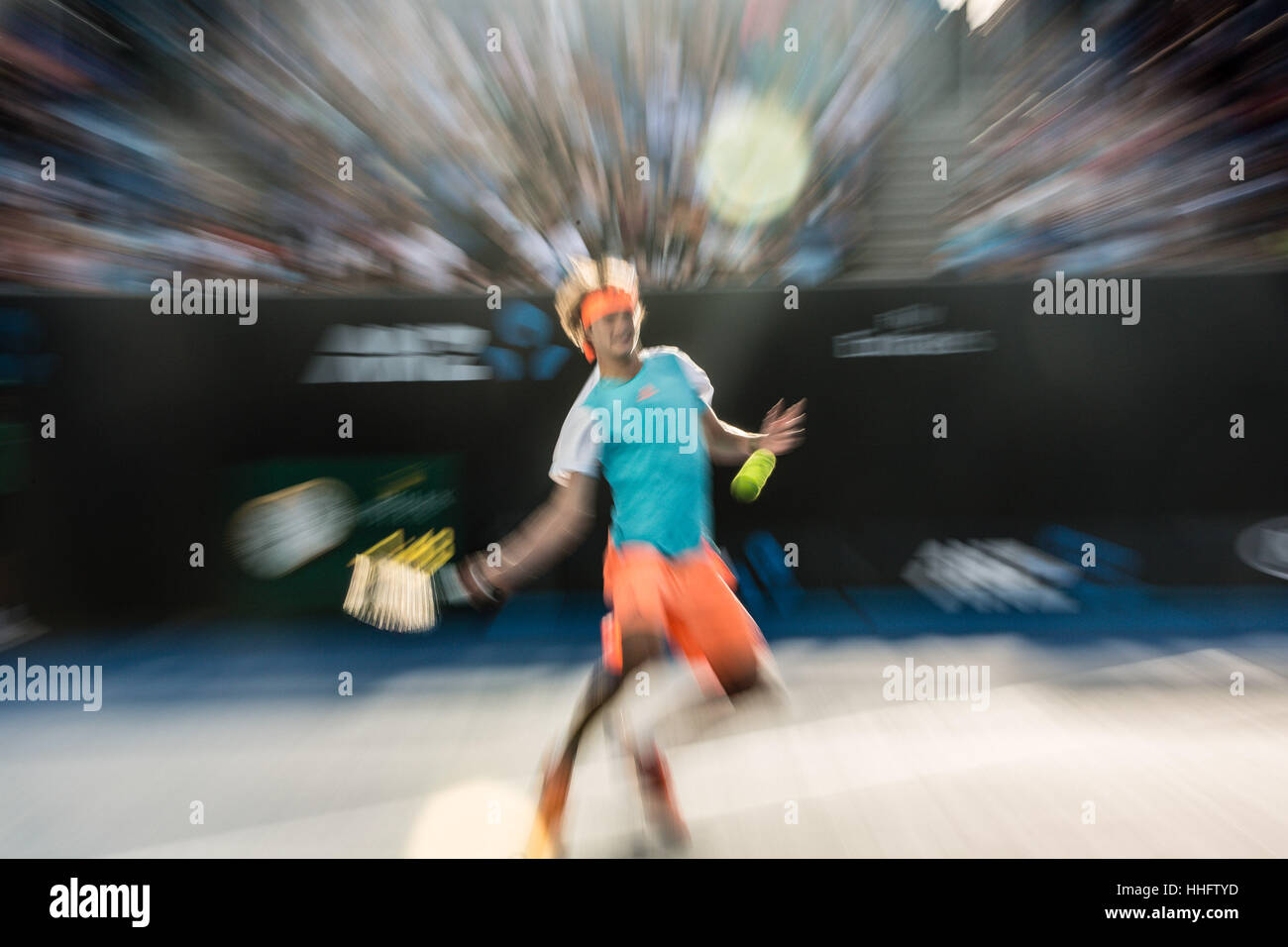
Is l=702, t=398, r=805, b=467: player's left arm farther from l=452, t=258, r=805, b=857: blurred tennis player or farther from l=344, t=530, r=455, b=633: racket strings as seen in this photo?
l=344, t=530, r=455, b=633: racket strings

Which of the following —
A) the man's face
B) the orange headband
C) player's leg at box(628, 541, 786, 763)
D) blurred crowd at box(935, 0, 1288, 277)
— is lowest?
player's leg at box(628, 541, 786, 763)

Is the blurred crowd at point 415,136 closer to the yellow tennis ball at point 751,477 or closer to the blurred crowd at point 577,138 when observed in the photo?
the blurred crowd at point 577,138

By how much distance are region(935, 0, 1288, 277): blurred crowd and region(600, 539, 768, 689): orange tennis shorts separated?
4124 millimetres

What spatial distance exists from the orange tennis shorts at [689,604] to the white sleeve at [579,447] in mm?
277

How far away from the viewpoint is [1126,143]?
250 inches

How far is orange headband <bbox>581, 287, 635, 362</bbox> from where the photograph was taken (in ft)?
7.72

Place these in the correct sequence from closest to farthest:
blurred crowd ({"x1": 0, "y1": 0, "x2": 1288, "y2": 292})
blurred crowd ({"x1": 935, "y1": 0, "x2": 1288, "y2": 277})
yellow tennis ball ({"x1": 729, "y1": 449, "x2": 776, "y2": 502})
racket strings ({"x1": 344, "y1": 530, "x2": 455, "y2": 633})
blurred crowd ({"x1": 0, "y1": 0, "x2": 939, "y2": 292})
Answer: yellow tennis ball ({"x1": 729, "y1": 449, "x2": 776, "y2": 502}), racket strings ({"x1": 344, "y1": 530, "x2": 455, "y2": 633}), blurred crowd ({"x1": 935, "y1": 0, "x2": 1288, "y2": 277}), blurred crowd ({"x1": 0, "y1": 0, "x2": 1288, "y2": 292}), blurred crowd ({"x1": 0, "y1": 0, "x2": 939, "y2": 292})

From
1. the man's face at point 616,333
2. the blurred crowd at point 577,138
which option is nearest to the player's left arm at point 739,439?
the man's face at point 616,333

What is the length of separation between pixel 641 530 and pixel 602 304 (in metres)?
0.66

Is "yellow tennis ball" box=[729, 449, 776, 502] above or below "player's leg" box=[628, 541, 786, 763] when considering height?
above

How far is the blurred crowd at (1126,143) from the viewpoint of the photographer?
5.66 meters

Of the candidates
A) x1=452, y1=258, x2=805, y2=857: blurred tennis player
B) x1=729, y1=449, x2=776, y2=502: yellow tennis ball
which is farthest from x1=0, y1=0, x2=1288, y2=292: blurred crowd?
x1=729, y1=449, x2=776, y2=502: yellow tennis ball

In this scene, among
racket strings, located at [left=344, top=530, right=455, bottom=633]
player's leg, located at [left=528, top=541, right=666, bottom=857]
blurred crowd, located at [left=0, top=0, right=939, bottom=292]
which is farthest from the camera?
blurred crowd, located at [left=0, top=0, right=939, bottom=292]

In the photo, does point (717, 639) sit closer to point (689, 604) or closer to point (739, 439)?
point (689, 604)
